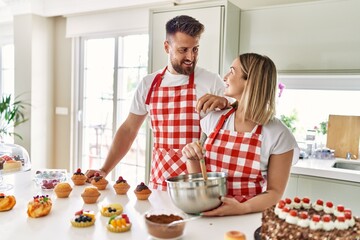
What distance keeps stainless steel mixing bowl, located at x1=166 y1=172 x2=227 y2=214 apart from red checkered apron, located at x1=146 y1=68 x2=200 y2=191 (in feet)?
1.74

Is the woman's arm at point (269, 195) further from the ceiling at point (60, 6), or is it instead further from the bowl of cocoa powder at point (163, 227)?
the ceiling at point (60, 6)

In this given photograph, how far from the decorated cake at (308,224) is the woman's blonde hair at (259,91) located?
1.25 feet

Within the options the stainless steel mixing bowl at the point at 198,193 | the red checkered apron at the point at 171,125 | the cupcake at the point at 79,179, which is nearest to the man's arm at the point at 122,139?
the red checkered apron at the point at 171,125

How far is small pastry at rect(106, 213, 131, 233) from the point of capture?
1.06 metres

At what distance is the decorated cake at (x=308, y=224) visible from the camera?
3.09 ft

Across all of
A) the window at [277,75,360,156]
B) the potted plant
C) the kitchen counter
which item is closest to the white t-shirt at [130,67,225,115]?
the kitchen counter

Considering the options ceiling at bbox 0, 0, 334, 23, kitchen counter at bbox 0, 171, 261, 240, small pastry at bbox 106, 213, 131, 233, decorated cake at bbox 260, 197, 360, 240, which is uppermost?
ceiling at bbox 0, 0, 334, 23

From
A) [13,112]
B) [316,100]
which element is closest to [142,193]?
[316,100]

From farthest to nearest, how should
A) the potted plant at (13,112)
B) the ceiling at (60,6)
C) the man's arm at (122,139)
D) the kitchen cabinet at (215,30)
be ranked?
1. the potted plant at (13,112)
2. the ceiling at (60,6)
3. the kitchen cabinet at (215,30)
4. the man's arm at (122,139)

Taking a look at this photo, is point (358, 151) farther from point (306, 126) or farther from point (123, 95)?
point (123, 95)

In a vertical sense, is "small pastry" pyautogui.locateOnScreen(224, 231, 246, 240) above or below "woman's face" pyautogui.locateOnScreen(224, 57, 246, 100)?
below

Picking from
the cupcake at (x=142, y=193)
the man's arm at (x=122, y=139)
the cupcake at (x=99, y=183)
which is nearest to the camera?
the cupcake at (x=142, y=193)

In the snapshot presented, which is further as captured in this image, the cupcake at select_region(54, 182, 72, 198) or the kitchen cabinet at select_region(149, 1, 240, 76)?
the kitchen cabinet at select_region(149, 1, 240, 76)

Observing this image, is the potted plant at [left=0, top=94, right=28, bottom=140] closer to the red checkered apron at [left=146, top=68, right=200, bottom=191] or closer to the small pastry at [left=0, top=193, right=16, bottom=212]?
the red checkered apron at [left=146, top=68, right=200, bottom=191]
